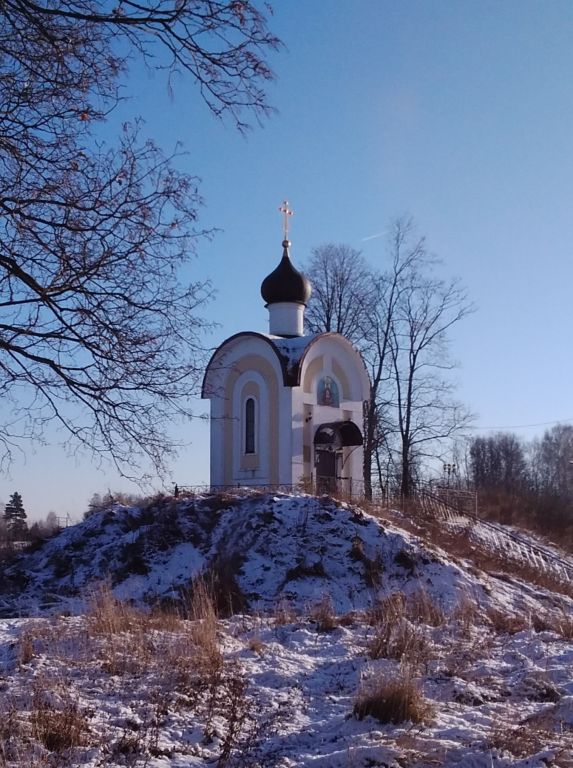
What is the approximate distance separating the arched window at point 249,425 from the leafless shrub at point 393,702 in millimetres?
19010

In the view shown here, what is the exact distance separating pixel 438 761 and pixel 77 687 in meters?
2.48

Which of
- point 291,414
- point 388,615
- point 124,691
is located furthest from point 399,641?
point 291,414

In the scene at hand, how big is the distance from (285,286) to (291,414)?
4.88 metres

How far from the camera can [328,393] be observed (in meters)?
25.4

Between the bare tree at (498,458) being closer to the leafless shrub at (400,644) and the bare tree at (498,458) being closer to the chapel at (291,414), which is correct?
the chapel at (291,414)

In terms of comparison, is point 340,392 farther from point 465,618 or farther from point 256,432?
point 465,618

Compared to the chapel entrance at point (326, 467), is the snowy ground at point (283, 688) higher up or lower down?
lower down

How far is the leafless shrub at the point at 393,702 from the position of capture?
5.49 metres

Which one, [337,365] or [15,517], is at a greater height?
[337,365]

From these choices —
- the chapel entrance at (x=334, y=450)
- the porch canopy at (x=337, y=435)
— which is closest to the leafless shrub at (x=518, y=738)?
the chapel entrance at (x=334, y=450)

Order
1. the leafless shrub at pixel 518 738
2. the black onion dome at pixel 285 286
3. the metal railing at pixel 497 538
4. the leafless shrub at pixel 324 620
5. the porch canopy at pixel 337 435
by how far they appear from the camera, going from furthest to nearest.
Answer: the black onion dome at pixel 285 286 → the porch canopy at pixel 337 435 → the metal railing at pixel 497 538 → the leafless shrub at pixel 324 620 → the leafless shrub at pixel 518 738

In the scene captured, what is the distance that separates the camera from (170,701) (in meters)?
5.62

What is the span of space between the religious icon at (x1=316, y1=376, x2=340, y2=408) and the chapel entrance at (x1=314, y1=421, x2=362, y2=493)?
2.55 feet

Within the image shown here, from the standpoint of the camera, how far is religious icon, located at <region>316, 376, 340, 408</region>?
25109 mm
